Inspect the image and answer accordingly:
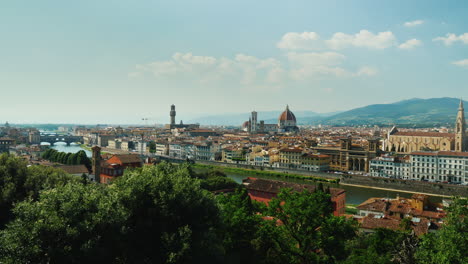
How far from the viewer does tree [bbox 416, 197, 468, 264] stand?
295 inches

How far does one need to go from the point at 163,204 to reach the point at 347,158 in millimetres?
40734

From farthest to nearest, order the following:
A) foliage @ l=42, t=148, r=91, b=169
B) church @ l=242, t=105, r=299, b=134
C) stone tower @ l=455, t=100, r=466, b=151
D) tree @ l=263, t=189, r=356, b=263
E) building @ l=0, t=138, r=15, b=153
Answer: church @ l=242, t=105, r=299, b=134 → building @ l=0, t=138, r=15, b=153 → stone tower @ l=455, t=100, r=466, b=151 → foliage @ l=42, t=148, r=91, b=169 → tree @ l=263, t=189, r=356, b=263

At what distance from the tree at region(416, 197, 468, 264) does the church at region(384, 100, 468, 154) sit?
140ft

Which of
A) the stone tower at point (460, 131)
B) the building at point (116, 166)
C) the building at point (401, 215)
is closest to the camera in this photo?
the building at point (401, 215)

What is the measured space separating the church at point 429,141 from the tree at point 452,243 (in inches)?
1674

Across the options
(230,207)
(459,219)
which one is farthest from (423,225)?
(230,207)

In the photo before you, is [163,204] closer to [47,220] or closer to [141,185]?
[141,185]

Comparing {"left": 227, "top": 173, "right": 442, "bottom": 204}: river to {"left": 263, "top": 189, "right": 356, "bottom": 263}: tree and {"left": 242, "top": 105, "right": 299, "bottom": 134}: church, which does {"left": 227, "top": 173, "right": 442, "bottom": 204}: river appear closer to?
{"left": 263, "top": 189, "right": 356, "bottom": 263}: tree

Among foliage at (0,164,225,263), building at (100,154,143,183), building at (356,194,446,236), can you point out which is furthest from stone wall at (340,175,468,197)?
foliage at (0,164,225,263)

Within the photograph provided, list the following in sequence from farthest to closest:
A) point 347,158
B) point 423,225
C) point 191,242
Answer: point 347,158
point 423,225
point 191,242

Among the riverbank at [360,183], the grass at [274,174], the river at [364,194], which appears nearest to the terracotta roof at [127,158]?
the riverbank at [360,183]

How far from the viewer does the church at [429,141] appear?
4750cm

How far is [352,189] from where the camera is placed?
3625cm

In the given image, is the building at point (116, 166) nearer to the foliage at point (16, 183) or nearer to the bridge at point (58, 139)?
the foliage at point (16, 183)
